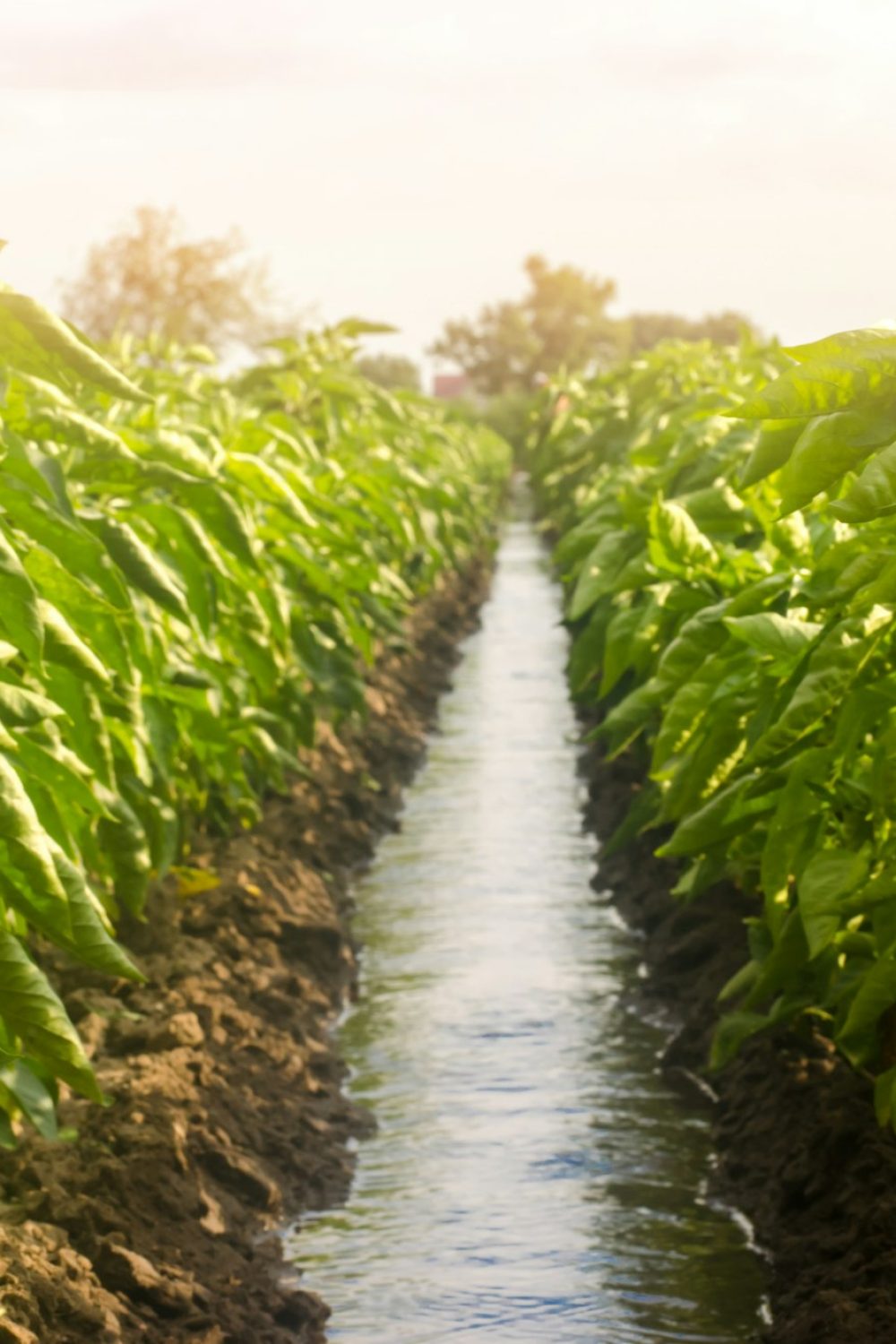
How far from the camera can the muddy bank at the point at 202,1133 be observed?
3924mm

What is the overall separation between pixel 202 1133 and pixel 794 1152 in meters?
1.31

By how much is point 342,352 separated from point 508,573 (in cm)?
1505

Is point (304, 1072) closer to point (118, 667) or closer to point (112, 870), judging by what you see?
point (112, 870)

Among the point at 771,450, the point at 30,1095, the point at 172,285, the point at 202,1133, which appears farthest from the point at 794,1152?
the point at 172,285

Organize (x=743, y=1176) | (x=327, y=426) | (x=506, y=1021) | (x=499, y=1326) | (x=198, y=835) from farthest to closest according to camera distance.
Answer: (x=327, y=426) → (x=198, y=835) → (x=506, y=1021) → (x=743, y=1176) → (x=499, y=1326)

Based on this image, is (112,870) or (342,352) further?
(342,352)

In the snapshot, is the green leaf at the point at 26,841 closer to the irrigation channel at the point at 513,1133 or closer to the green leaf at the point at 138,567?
the green leaf at the point at 138,567

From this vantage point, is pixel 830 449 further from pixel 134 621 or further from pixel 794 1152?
pixel 794 1152

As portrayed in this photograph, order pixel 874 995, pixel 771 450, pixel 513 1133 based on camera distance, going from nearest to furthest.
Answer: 1. pixel 771 450
2. pixel 874 995
3. pixel 513 1133

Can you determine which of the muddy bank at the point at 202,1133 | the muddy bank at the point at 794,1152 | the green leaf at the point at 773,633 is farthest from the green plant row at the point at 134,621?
the muddy bank at the point at 794,1152

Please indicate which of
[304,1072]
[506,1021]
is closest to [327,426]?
[506,1021]

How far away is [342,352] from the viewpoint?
951cm

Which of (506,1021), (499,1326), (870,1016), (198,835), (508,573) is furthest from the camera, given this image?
(508,573)

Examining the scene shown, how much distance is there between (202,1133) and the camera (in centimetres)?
488
